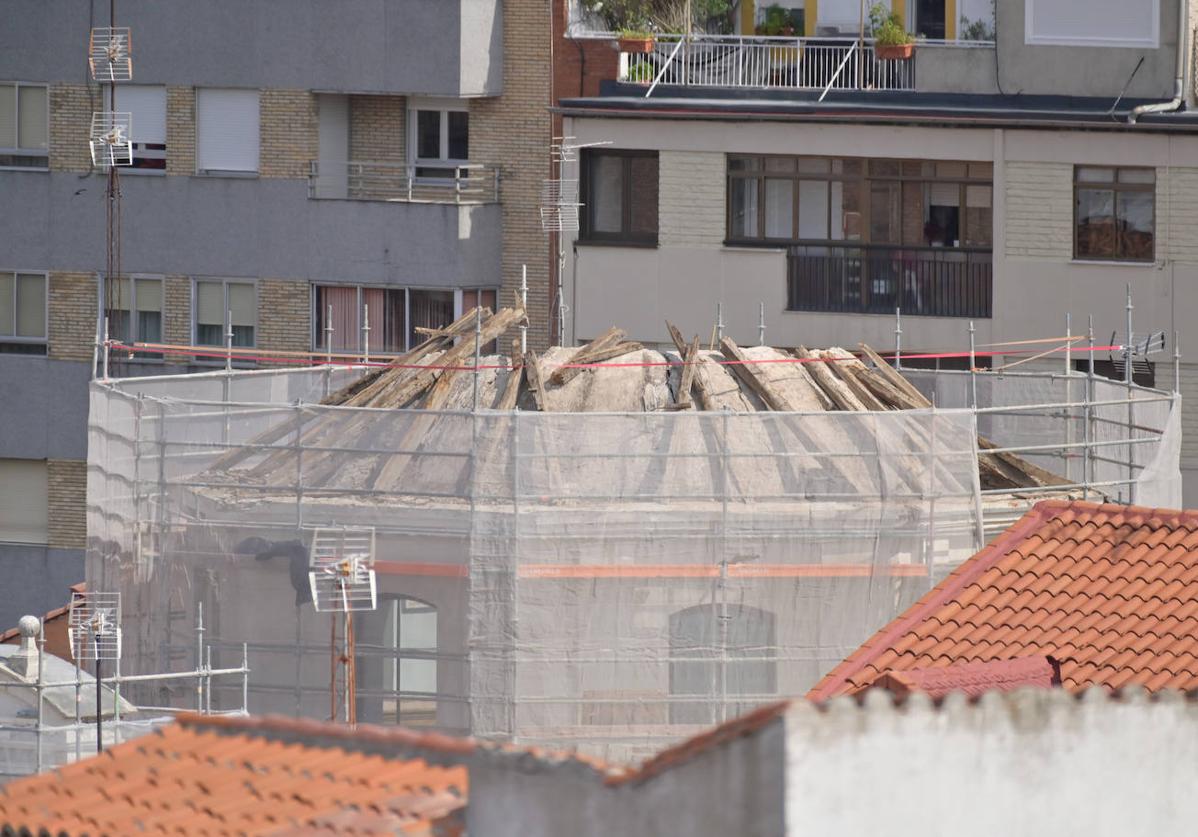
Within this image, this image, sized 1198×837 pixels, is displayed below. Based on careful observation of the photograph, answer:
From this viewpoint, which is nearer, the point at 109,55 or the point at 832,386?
the point at 832,386

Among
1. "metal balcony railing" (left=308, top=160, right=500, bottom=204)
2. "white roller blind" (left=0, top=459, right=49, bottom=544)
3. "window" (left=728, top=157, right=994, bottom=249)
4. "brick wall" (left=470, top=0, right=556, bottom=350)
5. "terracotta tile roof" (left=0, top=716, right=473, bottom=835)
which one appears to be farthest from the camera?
"white roller blind" (left=0, top=459, right=49, bottom=544)

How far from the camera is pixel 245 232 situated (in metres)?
39.7

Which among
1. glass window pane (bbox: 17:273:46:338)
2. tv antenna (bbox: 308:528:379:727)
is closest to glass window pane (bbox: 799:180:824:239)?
glass window pane (bbox: 17:273:46:338)

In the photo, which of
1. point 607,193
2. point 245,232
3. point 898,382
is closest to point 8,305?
point 245,232

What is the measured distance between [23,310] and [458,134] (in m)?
8.59

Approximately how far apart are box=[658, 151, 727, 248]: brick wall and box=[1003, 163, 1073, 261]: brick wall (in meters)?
4.90

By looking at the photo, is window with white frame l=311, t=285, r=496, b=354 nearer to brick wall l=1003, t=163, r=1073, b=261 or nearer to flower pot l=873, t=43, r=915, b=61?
flower pot l=873, t=43, r=915, b=61

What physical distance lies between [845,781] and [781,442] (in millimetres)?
14719

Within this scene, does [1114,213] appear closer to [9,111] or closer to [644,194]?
[644,194]

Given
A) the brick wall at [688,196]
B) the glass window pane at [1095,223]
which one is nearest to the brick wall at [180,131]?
the brick wall at [688,196]

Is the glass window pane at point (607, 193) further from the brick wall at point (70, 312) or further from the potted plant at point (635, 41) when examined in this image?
the brick wall at point (70, 312)

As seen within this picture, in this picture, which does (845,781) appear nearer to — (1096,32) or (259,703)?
(259,703)

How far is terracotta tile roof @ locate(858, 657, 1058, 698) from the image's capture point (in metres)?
19.7

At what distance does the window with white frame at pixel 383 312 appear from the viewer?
39.5 meters
